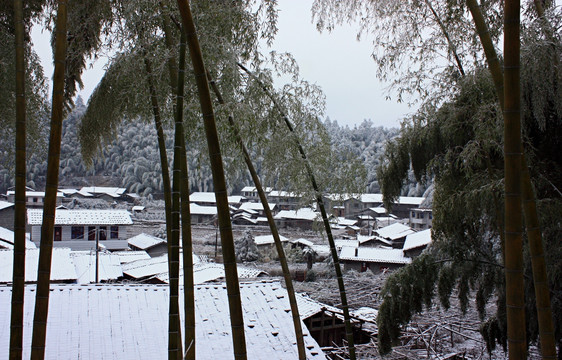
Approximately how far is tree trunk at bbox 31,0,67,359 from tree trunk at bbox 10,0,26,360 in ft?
0.91

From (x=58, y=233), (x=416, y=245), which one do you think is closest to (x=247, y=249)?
(x=416, y=245)

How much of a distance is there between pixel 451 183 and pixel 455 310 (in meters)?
5.38

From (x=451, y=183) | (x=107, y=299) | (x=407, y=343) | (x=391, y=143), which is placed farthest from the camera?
(x=407, y=343)

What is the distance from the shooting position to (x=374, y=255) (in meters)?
14.2

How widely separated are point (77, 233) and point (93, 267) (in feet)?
15.8

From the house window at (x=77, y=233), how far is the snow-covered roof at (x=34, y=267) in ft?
16.7

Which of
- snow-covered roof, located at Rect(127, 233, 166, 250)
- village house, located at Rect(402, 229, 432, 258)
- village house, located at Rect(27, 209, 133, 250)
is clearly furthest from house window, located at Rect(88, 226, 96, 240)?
village house, located at Rect(402, 229, 432, 258)

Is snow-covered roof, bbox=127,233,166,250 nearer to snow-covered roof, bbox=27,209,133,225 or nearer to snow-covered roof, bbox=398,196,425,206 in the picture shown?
snow-covered roof, bbox=27,209,133,225

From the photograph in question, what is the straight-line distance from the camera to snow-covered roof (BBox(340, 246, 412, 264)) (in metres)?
13.8

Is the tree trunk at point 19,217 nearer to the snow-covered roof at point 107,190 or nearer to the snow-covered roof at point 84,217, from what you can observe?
the snow-covered roof at point 84,217

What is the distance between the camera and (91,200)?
78.1 feet

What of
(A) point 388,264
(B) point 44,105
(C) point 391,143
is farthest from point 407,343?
(A) point 388,264

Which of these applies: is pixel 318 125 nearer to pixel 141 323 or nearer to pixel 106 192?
pixel 141 323

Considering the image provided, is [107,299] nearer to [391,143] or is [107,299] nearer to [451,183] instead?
[391,143]
